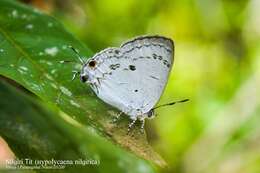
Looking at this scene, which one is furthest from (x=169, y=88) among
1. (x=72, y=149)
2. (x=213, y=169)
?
(x=72, y=149)

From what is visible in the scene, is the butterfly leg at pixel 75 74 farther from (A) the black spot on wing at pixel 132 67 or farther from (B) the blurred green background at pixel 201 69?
(B) the blurred green background at pixel 201 69

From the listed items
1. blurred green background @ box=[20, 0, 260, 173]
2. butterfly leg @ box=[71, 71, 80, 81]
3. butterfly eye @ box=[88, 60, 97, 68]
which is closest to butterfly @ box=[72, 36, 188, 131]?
butterfly eye @ box=[88, 60, 97, 68]

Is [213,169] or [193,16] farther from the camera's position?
[193,16]

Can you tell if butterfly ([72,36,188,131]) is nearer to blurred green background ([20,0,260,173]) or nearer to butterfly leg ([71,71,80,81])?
butterfly leg ([71,71,80,81])

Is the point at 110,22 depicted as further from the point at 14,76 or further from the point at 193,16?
the point at 14,76

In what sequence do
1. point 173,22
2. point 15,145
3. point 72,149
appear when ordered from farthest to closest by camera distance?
point 173,22 → point 72,149 → point 15,145

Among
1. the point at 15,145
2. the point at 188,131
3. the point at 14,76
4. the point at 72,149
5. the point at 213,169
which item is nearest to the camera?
the point at 14,76

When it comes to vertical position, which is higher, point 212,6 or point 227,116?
point 212,6

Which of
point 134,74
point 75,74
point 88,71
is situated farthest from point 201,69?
point 75,74

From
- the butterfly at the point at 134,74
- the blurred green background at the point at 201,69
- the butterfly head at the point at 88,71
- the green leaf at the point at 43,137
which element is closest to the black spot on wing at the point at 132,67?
the butterfly at the point at 134,74
